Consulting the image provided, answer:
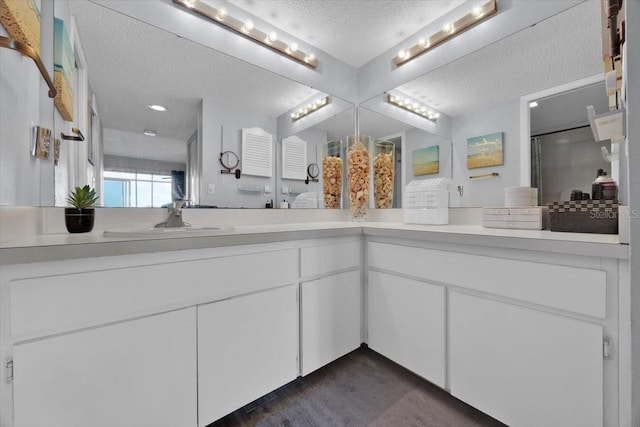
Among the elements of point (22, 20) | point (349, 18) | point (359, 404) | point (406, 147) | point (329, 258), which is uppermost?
point (349, 18)

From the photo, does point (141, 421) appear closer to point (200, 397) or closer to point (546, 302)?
point (200, 397)

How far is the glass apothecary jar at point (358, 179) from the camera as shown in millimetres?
2133

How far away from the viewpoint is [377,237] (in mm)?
1551

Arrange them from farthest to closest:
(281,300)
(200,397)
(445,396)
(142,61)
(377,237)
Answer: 1. (377,237)
2. (142,61)
3. (445,396)
4. (281,300)
5. (200,397)

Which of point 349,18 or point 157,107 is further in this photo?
point 349,18

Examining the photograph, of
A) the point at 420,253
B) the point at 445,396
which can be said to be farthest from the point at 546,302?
the point at 445,396

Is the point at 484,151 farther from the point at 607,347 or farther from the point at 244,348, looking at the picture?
the point at 244,348

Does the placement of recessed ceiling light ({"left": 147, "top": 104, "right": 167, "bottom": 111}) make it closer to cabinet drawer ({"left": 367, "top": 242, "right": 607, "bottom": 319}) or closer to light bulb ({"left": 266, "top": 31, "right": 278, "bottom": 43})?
light bulb ({"left": 266, "top": 31, "right": 278, "bottom": 43})

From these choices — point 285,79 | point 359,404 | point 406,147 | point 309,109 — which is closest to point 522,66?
point 406,147

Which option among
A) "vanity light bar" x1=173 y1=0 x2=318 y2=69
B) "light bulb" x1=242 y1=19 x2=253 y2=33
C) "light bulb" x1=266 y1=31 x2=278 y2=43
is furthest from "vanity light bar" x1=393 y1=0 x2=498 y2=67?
"light bulb" x1=242 y1=19 x2=253 y2=33

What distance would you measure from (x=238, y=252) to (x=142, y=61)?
1224 mm

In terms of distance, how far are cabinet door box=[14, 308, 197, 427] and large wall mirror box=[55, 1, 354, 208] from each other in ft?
2.40

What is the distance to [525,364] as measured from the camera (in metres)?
0.97

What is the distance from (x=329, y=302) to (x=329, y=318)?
0.29 feet
